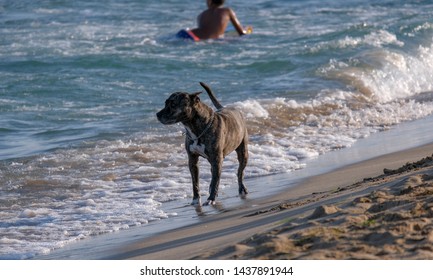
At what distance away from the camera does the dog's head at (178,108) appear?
32.2ft

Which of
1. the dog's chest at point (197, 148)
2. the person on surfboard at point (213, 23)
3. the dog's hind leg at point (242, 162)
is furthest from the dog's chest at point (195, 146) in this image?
the person on surfboard at point (213, 23)

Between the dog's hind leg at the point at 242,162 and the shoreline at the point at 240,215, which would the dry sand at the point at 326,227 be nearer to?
the shoreline at the point at 240,215

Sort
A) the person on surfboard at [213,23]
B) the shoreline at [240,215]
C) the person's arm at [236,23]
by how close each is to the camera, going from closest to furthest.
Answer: the shoreline at [240,215] → the person on surfboard at [213,23] → the person's arm at [236,23]

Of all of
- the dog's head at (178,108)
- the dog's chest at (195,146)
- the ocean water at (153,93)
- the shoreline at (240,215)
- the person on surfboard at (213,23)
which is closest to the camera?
the shoreline at (240,215)

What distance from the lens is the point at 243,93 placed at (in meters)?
17.7

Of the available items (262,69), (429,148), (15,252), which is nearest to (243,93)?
(262,69)

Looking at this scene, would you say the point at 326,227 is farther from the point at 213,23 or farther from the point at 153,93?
the point at 213,23

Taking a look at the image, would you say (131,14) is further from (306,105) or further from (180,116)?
(180,116)

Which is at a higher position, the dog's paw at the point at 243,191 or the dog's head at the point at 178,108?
the dog's head at the point at 178,108

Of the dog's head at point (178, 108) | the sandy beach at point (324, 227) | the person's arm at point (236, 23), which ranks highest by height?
the person's arm at point (236, 23)

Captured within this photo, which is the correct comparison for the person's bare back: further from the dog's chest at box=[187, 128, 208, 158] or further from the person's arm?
the dog's chest at box=[187, 128, 208, 158]

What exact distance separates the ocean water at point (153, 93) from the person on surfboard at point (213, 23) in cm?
28

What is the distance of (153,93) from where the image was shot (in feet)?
59.6

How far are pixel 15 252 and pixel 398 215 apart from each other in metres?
3.26
